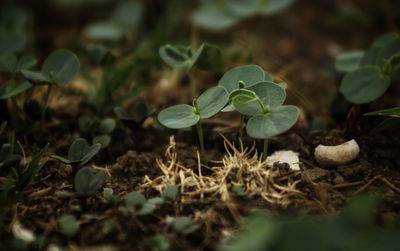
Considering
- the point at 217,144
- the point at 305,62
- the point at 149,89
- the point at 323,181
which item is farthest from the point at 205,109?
Result: the point at 305,62

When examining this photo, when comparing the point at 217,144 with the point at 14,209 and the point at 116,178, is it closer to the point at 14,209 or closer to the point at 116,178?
the point at 116,178

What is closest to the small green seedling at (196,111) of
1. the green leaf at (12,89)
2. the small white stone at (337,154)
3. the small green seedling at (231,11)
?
the small white stone at (337,154)

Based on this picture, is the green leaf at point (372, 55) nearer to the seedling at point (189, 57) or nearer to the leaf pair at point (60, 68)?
the seedling at point (189, 57)

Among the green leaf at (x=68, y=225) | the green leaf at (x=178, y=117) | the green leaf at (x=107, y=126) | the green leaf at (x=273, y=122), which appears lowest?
the green leaf at (x=68, y=225)

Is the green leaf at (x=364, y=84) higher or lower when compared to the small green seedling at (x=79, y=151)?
higher

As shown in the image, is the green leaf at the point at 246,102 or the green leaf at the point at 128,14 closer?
the green leaf at the point at 246,102

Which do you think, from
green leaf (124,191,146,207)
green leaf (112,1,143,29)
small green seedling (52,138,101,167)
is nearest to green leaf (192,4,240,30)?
green leaf (112,1,143,29)
